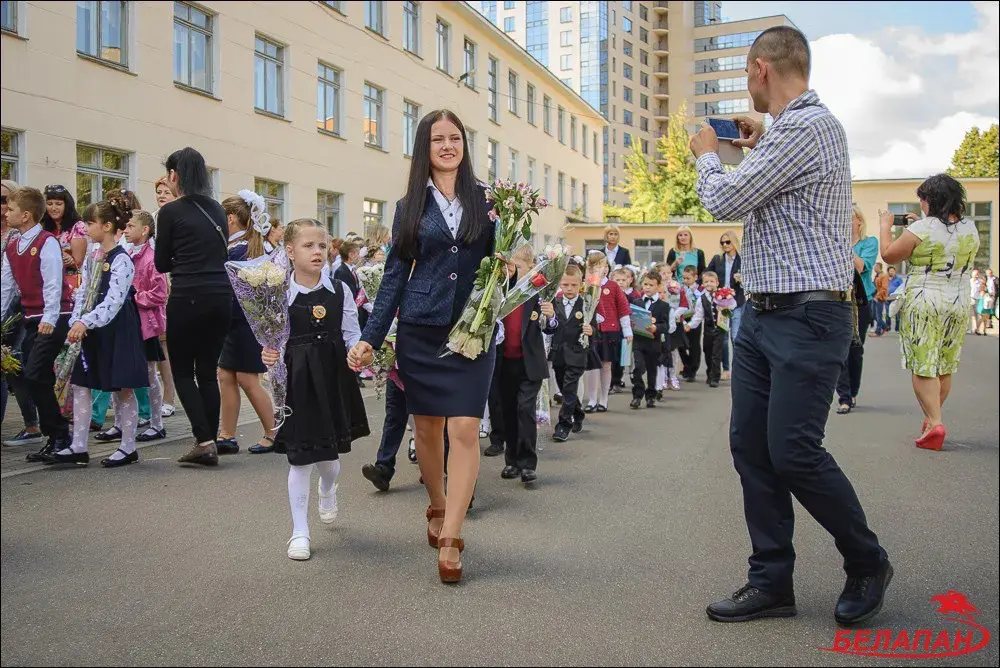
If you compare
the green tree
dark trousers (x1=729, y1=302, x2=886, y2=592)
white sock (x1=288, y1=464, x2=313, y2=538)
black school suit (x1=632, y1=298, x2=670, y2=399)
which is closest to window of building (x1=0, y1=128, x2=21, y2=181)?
black school suit (x1=632, y1=298, x2=670, y2=399)

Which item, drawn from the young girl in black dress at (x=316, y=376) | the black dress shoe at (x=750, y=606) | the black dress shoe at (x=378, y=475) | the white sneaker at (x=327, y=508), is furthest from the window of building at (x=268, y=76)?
the black dress shoe at (x=750, y=606)

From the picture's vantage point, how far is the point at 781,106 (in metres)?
4.01

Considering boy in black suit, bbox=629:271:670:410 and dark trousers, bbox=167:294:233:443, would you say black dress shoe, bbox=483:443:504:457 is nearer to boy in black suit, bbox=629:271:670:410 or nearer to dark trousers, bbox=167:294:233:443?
dark trousers, bbox=167:294:233:443

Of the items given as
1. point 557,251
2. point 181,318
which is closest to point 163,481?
point 181,318

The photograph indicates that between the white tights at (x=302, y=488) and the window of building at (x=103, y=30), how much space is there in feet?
40.7

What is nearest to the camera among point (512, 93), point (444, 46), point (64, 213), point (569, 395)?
point (64, 213)

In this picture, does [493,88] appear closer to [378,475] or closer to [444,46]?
[444,46]

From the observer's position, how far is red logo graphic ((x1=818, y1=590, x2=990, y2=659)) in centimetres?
367

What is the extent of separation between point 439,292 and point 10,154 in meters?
11.9

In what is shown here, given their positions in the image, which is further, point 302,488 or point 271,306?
point 271,306

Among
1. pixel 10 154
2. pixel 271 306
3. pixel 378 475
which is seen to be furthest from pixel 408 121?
pixel 271 306

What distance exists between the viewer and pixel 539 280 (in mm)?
5445

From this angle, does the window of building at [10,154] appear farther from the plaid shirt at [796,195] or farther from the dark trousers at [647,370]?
the plaid shirt at [796,195]

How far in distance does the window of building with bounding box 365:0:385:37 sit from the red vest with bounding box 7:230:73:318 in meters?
18.6
